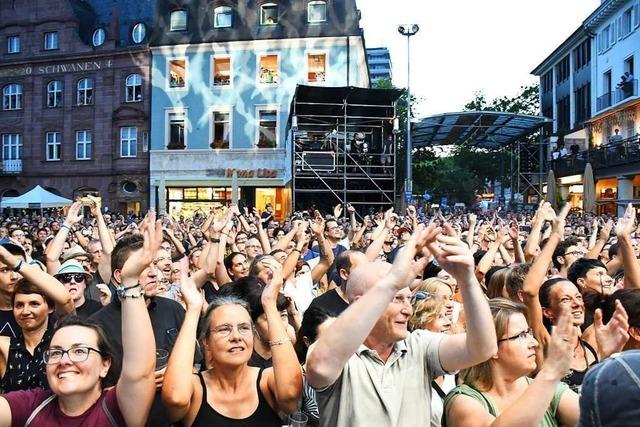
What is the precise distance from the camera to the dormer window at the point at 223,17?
3311 centimetres

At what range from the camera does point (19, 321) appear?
3697 millimetres

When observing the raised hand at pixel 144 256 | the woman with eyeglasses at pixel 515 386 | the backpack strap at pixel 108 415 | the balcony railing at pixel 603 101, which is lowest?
the backpack strap at pixel 108 415

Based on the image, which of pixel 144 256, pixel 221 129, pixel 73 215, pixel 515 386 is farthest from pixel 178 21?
pixel 515 386

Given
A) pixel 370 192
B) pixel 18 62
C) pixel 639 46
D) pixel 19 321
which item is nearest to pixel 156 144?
pixel 18 62

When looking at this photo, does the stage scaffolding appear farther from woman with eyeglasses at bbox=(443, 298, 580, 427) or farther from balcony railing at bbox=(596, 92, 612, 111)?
balcony railing at bbox=(596, 92, 612, 111)

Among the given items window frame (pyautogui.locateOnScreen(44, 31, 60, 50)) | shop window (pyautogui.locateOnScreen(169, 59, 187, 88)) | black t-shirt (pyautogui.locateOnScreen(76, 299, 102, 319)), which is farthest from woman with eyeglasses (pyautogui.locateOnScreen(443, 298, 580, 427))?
window frame (pyautogui.locateOnScreen(44, 31, 60, 50))

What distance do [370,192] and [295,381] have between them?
16369 mm

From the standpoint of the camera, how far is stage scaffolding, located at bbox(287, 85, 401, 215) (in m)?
18.9

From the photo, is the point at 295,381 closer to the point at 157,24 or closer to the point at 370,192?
the point at 370,192

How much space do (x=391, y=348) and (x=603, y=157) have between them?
99.3 ft

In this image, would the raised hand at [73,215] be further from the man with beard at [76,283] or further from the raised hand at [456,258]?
the raised hand at [456,258]

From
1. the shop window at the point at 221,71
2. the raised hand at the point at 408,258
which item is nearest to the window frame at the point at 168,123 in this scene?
the shop window at the point at 221,71

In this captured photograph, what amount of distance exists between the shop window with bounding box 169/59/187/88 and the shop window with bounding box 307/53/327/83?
6972 mm

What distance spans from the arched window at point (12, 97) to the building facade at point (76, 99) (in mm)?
58
